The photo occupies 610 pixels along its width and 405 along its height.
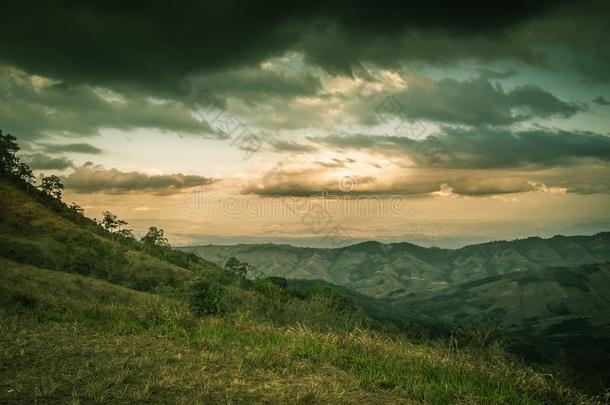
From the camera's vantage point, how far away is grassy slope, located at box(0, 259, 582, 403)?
7.50 metres

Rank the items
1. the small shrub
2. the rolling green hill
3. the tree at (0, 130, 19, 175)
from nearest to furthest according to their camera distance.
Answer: the rolling green hill < the small shrub < the tree at (0, 130, 19, 175)

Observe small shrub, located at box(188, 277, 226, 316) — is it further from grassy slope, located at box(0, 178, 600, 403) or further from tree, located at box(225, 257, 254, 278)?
tree, located at box(225, 257, 254, 278)

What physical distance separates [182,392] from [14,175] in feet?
427

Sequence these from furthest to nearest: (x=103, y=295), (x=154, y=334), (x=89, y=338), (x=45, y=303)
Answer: (x=103, y=295) < (x=45, y=303) < (x=154, y=334) < (x=89, y=338)

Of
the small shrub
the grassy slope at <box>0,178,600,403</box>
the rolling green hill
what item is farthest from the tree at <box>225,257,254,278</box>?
the grassy slope at <box>0,178,600,403</box>

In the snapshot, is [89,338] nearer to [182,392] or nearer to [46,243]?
[182,392]

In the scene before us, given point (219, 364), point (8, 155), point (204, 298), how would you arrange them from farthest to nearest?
1. point (8, 155)
2. point (204, 298)
3. point (219, 364)

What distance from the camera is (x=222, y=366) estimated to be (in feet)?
30.2

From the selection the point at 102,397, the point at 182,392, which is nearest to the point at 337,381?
the point at 182,392

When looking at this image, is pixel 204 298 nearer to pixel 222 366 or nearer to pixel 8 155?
pixel 222 366

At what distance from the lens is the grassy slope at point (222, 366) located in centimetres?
750

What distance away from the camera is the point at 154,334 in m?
11.7

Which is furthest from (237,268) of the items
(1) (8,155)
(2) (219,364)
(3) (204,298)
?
(2) (219,364)

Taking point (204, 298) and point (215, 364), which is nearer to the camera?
point (215, 364)
